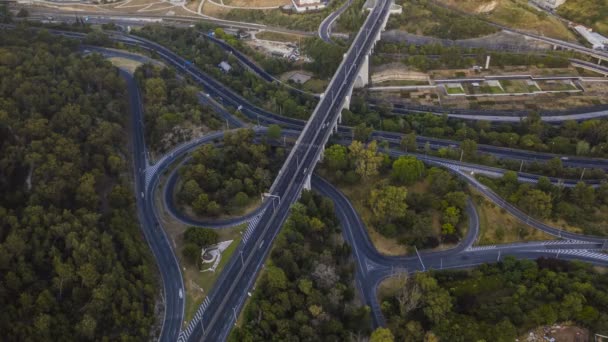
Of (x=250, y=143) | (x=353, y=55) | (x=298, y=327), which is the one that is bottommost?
(x=298, y=327)

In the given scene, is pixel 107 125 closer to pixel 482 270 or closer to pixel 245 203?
pixel 245 203

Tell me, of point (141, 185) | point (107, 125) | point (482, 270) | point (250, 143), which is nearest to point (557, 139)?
point (482, 270)

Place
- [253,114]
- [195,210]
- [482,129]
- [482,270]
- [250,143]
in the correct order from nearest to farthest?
1. [482,270]
2. [195,210]
3. [250,143]
4. [482,129]
5. [253,114]

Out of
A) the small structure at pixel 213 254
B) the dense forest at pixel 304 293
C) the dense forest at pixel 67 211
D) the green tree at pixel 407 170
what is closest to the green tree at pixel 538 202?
the green tree at pixel 407 170

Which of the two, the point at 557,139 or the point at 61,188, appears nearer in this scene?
the point at 61,188

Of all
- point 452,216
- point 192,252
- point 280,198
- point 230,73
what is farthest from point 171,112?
point 452,216

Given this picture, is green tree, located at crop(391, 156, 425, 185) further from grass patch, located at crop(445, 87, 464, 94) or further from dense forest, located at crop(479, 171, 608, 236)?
grass patch, located at crop(445, 87, 464, 94)

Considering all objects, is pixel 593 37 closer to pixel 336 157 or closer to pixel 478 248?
pixel 478 248

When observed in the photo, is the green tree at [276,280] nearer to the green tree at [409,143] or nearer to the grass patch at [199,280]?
the grass patch at [199,280]
